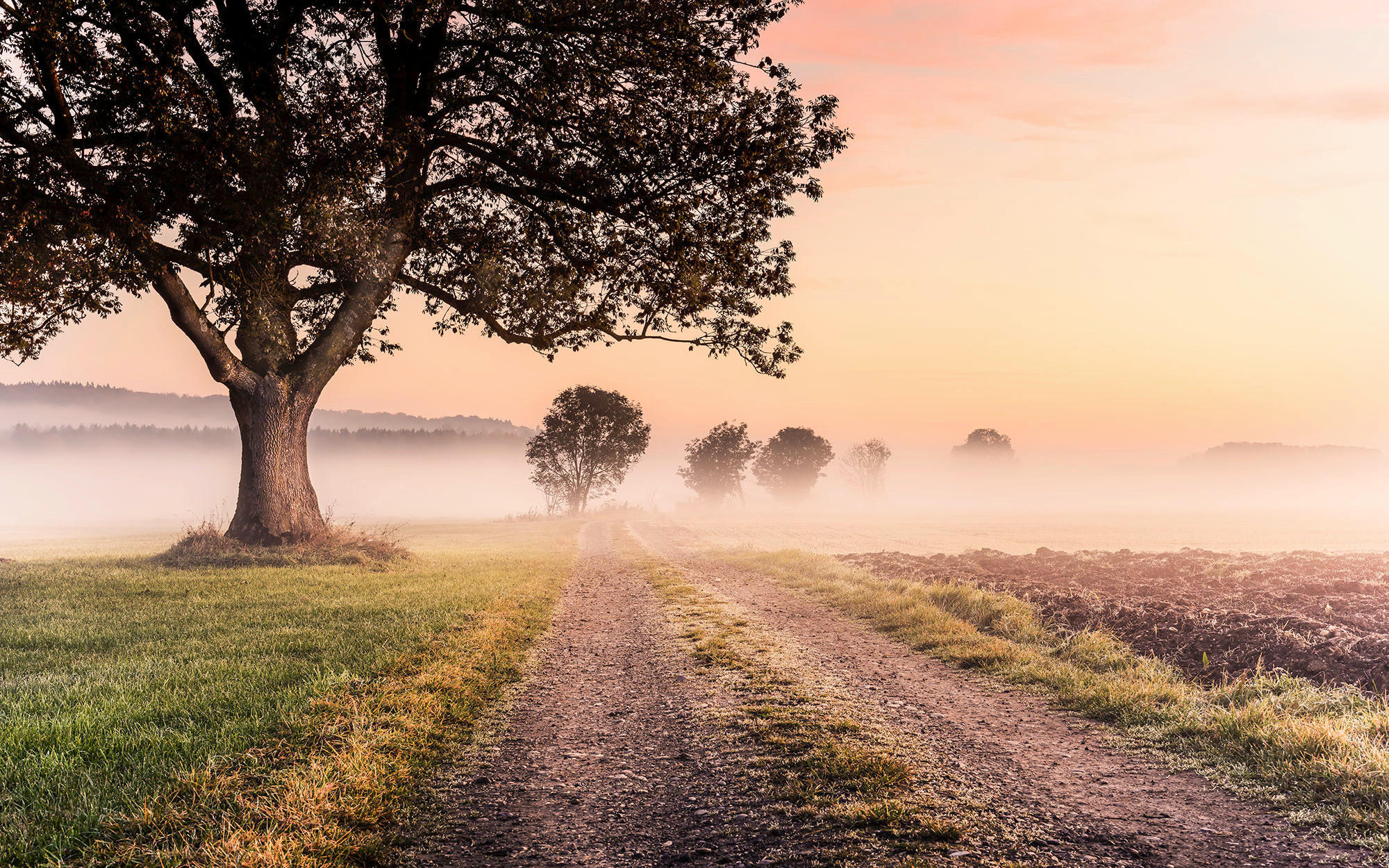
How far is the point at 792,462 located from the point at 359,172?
9928cm

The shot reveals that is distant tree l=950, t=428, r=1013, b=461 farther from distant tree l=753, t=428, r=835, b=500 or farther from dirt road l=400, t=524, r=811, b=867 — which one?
dirt road l=400, t=524, r=811, b=867

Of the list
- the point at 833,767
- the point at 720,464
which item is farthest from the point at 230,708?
the point at 720,464

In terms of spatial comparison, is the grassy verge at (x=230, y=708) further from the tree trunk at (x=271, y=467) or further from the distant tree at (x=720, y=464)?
the distant tree at (x=720, y=464)

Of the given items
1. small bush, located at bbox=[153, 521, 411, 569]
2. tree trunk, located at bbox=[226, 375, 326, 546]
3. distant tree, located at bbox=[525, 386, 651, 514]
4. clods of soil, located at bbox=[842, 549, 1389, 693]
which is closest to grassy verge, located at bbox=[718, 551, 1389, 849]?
clods of soil, located at bbox=[842, 549, 1389, 693]

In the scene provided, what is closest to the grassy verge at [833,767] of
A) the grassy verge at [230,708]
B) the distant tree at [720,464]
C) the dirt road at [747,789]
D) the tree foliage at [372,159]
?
the dirt road at [747,789]

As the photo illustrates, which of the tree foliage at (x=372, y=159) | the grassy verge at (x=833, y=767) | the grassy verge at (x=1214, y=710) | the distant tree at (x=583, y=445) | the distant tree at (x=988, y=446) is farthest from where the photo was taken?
the distant tree at (x=988, y=446)

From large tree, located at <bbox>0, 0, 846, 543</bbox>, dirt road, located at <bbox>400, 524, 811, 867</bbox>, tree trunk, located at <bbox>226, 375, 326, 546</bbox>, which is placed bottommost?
dirt road, located at <bbox>400, 524, 811, 867</bbox>

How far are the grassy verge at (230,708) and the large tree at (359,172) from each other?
6.90 metres

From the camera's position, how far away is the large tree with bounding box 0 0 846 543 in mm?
12945

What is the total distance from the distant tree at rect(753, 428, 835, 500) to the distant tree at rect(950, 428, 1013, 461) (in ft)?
152

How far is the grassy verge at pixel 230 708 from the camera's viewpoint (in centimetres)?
393

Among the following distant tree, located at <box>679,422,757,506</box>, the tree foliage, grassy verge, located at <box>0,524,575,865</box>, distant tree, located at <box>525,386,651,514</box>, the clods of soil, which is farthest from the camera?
distant tree, located at <box>679,422,757,506</box>

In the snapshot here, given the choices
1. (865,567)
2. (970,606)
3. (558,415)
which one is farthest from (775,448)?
(970,606)

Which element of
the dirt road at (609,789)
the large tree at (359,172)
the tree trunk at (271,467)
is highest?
Result: the large tree at (359,172)
